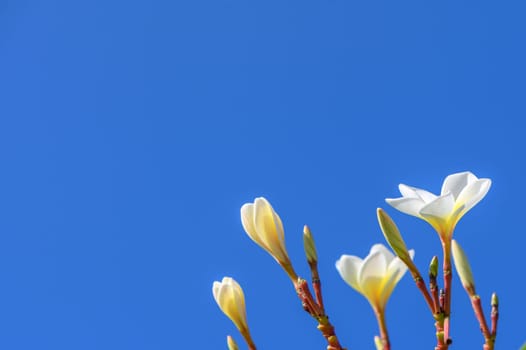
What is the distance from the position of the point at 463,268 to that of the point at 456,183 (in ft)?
0.73

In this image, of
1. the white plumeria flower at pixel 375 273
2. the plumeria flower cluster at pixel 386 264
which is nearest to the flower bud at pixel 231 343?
the plumeria flower cluster at pixel 386 264

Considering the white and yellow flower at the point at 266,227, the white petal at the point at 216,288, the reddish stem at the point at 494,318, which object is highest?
the white and yellow flower at the point at 266,227

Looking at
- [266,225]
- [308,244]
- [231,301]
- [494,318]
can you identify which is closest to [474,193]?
[494,318]

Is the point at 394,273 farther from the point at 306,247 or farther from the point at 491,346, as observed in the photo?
the point at 306,247

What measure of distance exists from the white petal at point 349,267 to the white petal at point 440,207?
0.27 metres

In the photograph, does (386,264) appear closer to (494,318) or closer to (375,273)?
(375,273)

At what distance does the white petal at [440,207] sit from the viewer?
151cm

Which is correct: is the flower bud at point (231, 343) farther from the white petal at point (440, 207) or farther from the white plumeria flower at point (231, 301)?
the white petal at point (440, 207)

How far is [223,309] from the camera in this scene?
1690 millimetres

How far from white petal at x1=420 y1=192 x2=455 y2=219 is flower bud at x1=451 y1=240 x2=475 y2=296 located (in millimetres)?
70

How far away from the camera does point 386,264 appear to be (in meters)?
1.34

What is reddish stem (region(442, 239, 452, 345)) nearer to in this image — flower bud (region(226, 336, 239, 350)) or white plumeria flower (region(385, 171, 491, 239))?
white plumeria flower (region(385, 171, 491, 239))

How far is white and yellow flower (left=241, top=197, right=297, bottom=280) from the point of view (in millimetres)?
1736

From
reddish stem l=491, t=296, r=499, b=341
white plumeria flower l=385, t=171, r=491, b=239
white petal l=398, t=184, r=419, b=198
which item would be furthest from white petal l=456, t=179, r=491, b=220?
reddish stem l=491, t=296, r=499, b=341
